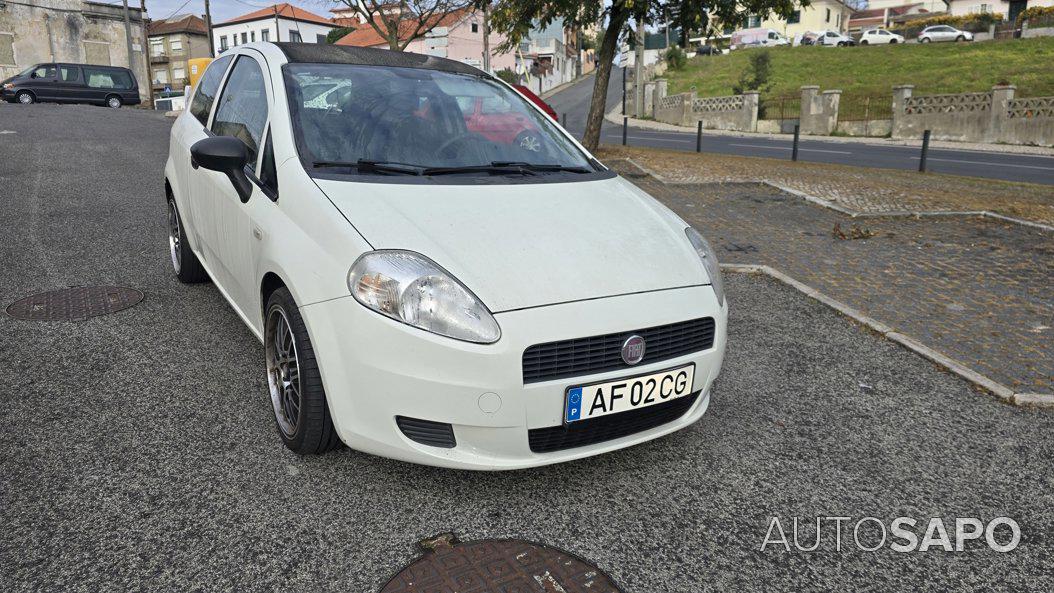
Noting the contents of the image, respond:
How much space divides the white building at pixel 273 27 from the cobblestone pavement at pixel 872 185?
70.8 meters

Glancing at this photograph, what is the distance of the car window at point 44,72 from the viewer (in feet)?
97.2

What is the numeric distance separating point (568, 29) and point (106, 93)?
79.0 ft

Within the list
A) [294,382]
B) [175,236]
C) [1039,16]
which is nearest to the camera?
[294,382]

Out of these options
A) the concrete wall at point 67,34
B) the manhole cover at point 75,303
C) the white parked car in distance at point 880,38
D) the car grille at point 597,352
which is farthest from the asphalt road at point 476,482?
the white parked car in distance at point 880,38

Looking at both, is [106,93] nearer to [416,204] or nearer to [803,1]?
[803,1]

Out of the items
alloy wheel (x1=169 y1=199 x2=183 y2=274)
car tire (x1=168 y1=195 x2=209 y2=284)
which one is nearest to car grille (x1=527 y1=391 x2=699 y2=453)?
car tire (x1=168 y1=195 x2=209 y2=284)

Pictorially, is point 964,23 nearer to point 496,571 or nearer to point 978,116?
point 978,116

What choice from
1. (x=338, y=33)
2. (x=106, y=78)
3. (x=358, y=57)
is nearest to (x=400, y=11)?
(x=106, y=78)

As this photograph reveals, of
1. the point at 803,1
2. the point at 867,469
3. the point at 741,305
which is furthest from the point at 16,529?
the point at 803,1

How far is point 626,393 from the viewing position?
262cm

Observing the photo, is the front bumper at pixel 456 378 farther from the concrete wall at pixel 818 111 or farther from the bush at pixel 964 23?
the bush at pixel 964 23

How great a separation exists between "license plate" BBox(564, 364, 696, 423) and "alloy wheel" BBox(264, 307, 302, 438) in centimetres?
112

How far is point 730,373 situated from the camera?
409 cm

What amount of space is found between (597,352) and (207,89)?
351 cm
